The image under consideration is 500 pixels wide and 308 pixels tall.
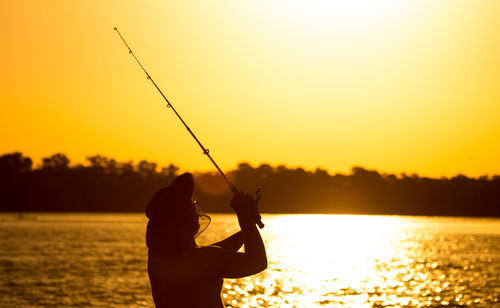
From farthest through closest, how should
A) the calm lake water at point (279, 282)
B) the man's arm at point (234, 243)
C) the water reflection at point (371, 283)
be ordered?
1. the water reflection at point (371, 283)
2. the calm lake water at point (279, 282)
3. the man's arm at point (234, 243)

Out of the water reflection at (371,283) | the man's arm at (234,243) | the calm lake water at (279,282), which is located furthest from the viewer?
the water reflection at (371,283)

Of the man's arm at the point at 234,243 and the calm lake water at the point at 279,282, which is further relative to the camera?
the calm lake water at the point at 279,282

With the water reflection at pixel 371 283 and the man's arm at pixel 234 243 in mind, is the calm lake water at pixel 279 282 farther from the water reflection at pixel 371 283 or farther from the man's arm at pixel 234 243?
the man's arm at pixel 234 243

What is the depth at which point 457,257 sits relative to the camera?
8919 centimetres

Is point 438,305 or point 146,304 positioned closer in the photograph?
point 146,304

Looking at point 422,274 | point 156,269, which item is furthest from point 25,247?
point 156,269

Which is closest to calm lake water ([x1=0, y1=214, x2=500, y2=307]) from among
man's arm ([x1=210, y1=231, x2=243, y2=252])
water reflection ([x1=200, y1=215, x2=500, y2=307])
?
water reflection ([x1=200, y1=215, x2=500, y2=307])

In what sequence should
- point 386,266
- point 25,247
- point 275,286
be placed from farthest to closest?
point 25,247 → point 386,266 → point 275,286

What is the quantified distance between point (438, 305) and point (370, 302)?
155 inches

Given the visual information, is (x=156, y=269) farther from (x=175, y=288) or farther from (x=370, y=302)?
(x=370, y=302)

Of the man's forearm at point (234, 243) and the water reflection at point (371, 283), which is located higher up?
the man's forearm at point (234, 243)

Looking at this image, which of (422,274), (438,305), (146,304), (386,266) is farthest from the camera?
(386,266)

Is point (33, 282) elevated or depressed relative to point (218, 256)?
depressed

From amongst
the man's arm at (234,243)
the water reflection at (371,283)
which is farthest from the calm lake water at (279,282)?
the man's arm at (234,243)
